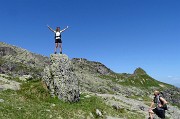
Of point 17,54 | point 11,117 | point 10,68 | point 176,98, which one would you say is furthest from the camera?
point 176,98

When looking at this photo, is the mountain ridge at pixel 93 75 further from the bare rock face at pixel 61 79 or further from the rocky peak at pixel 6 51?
the bare rock face at pixel 61 79

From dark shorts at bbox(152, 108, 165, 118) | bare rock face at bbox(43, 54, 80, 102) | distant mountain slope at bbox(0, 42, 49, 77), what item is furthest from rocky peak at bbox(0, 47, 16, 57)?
dark shorts at bbox(152, 108, 165, 118)

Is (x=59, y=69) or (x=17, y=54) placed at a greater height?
(x=17, y=54)

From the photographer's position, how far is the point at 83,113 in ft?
126

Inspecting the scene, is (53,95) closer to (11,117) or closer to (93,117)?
(93,117)

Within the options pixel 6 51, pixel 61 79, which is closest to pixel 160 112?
pixel 61 79

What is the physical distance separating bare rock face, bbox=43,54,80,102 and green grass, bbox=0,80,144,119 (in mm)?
922

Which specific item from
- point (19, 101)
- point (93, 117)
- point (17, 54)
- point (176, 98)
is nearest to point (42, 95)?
point (19, 101)

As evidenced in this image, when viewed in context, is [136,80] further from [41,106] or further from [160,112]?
[160,112]

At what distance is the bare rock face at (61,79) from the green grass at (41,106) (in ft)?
3.03

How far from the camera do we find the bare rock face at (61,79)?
41.5 m

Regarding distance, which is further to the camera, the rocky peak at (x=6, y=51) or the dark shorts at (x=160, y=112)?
the rocky peak at (x=6, y=51)

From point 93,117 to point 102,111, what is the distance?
3.01 metres

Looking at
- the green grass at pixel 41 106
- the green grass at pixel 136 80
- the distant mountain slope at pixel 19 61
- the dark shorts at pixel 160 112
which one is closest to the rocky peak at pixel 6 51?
the distant mountain slope at pixel 19 61
